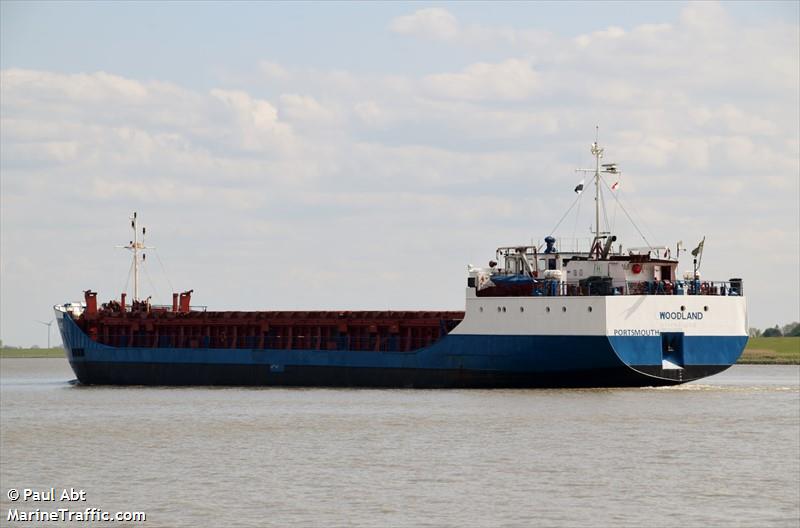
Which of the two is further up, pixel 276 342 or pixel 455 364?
pixel 276 342

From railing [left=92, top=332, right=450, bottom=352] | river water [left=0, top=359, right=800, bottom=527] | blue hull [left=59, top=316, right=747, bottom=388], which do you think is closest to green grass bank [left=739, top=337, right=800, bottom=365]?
railing [left=92, top=332, right=450, bottom=352]

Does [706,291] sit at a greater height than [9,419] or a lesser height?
greater

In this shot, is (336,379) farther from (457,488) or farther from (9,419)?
(457,488)

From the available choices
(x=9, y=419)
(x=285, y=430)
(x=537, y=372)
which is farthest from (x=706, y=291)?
(x=9, y=419)

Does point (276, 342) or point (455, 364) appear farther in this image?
point (276, 342)

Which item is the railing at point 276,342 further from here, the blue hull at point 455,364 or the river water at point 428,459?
the river water at point 428,459

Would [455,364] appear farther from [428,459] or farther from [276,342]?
[428,459]

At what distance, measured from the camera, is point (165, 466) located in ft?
107

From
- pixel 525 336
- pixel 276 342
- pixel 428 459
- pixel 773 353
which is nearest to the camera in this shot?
pixel 428 459

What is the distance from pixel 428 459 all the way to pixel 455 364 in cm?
2000

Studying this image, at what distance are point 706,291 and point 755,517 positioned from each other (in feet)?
87.4

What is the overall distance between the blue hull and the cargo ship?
0.16ft

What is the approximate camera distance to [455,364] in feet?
173

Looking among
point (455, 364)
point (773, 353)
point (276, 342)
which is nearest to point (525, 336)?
point (455, 364)
